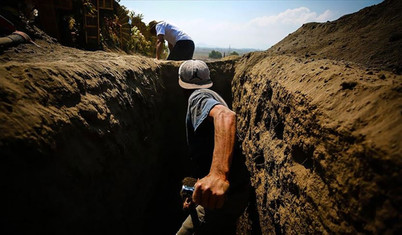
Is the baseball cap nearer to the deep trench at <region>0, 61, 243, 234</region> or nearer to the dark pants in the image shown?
the deep trench at <region>0, 61, 243, 234</region>

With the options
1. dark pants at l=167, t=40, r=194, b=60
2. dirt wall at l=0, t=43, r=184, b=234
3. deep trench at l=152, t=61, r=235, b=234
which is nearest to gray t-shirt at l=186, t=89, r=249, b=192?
dirt wall at l=0, t=43, r=184, b=234

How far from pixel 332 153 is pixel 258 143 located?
151 centimetres

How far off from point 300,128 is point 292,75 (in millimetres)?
753

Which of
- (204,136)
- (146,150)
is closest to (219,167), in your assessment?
(204,136)

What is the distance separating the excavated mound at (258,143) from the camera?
961mm

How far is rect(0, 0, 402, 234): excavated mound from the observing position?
3.15 feet

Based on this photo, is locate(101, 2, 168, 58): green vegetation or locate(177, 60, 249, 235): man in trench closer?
locate(177, 60, 249, 235): man in trench

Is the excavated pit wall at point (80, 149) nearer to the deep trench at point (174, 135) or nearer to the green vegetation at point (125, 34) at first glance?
the deep trench at point (174, 135)

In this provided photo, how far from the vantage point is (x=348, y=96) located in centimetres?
119

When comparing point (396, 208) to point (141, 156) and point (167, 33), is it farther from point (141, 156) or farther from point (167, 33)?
point (167, 33)

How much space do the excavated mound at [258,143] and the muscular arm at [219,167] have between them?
23.1 inches

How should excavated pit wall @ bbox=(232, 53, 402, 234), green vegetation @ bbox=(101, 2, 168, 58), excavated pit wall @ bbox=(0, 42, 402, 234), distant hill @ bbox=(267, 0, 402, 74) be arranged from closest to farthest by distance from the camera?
1. excavated pit wall @ bbox=(232, 53, 402, 234)
2. excavated pit wall @ bbox=(0, 42, 402, 234)
3. distant hill @ bbox=(267, 0, 402, 74)
4. green vegetation @ bbox=(101, 2, 168, 58)

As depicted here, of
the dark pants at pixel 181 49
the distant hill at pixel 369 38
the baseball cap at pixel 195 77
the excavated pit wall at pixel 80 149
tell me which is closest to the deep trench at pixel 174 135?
the excavated pit wall at pixel 80 149

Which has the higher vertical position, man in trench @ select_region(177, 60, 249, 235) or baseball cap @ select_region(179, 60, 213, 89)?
baseball cap @ select_region(179, 60, 213, 89)
